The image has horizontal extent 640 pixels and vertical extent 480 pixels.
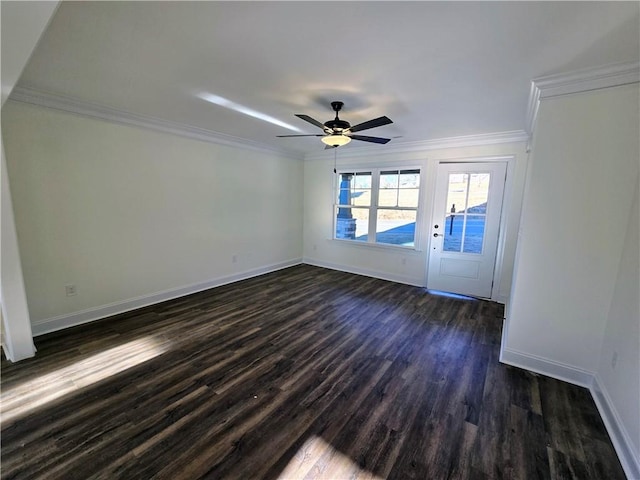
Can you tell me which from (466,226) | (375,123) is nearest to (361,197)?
(466,226)

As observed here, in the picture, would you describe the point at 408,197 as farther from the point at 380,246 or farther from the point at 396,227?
the point at 380,246

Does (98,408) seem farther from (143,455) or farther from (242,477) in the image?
(242,477)

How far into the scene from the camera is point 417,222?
4.70 metres

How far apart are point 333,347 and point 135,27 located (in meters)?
2.92

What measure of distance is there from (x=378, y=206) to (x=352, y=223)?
26.4 inches

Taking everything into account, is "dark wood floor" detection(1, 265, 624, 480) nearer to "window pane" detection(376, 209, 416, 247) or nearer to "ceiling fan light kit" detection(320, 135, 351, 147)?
"window pane" detection(376, 209, 416, 247)

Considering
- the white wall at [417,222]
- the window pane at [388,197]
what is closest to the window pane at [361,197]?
the window pane at [388,197]

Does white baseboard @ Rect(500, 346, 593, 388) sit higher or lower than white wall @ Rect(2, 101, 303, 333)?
lower

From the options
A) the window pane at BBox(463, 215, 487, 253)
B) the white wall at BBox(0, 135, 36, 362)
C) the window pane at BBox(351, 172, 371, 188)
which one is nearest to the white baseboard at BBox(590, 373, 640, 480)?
the window pane at BBox(463, 215, 487, 253)

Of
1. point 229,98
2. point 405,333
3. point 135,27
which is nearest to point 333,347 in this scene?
point 405,333

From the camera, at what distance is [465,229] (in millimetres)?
4262

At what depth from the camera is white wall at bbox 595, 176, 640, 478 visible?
161 centimetres

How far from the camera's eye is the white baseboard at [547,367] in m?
2.26

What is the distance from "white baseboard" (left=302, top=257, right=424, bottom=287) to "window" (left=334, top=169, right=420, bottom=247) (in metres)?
0.59
